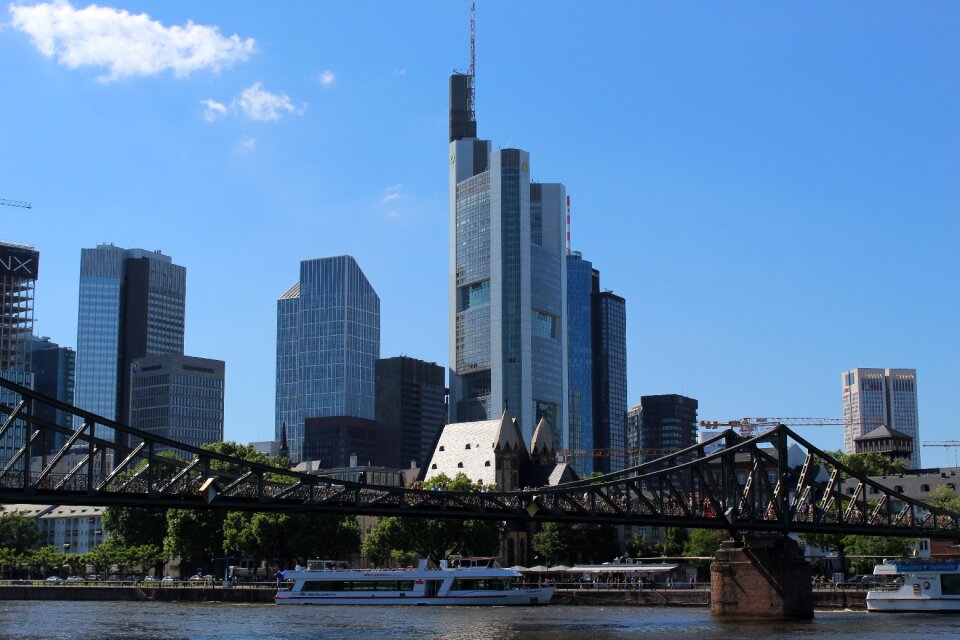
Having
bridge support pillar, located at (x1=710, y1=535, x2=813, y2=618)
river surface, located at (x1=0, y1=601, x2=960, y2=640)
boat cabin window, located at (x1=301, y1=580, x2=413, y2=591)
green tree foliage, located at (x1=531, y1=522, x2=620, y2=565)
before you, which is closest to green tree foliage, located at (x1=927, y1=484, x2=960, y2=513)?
green tree foliage, located at (x1=531, y1=522, x2=620, y2=565)

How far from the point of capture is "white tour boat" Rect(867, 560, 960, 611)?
106000mm

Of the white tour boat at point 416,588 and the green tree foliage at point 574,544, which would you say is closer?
the white tour boat at point 416,588

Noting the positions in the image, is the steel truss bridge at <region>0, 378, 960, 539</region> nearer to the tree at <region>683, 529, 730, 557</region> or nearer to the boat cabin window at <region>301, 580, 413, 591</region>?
the boat cabin window at <region>301, 580, 413, 591</region>

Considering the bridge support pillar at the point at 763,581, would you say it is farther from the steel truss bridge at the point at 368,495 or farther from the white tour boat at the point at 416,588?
the white tour boat at the point at 416,588

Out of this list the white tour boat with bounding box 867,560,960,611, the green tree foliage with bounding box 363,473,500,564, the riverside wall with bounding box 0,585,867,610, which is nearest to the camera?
the white tour boat with bounding box 867,560,960,611

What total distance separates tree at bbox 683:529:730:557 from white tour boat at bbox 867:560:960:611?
5105 centimetres

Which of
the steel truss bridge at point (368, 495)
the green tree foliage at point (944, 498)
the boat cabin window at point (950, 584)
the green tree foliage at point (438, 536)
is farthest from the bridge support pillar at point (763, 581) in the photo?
the green tree foliage at point (944, 498)

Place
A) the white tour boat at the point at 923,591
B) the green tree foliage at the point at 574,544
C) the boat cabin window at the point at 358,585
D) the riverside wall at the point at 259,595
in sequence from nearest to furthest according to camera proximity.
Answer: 1. the white tour boat at the point at 923,591
2. the riverside wall at the point at 259,595
3. the boat cabin window at the point at 358,585
4. the green tree foliage at the point at 574,544

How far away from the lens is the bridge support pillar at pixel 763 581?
9731cm

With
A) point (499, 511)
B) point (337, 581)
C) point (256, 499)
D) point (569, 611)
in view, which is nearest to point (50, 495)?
point (256, 499)

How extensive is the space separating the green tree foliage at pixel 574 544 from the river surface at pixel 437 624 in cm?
4228

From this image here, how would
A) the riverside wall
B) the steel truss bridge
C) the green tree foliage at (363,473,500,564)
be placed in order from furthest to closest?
1. the green tree foliage at (363,473,500,564)
2. the riverside wall
3. the steel truss bridge

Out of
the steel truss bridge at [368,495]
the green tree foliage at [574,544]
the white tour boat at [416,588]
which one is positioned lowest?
the white tour boat at [416,588]

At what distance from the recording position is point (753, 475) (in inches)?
4131
